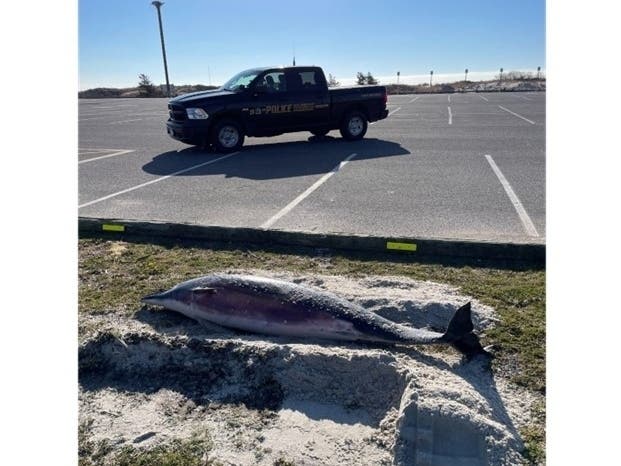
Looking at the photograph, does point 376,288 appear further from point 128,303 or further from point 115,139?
point 115,139

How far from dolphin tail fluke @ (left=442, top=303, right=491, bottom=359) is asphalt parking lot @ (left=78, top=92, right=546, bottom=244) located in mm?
2482

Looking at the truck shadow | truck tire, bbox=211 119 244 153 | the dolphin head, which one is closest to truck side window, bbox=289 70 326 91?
the truck shadow

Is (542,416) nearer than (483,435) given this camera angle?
No

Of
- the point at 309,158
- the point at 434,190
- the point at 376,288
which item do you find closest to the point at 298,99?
the point at 309,158

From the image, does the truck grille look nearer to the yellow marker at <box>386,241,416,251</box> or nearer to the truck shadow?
the truck shadow

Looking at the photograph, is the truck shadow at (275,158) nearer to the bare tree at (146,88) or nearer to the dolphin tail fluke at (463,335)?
the dolphin tail fluke at (463,335)

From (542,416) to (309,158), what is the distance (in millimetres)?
9480

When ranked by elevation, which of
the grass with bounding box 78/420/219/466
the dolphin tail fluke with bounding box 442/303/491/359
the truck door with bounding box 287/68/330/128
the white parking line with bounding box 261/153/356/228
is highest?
the truck door with bounding box 287/68/330/128

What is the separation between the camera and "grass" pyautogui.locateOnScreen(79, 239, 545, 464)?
378 cm

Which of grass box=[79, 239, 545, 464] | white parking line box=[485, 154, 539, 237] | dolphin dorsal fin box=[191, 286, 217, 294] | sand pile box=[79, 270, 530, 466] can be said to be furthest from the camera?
white parking line box=[485, 154, 539, 237]

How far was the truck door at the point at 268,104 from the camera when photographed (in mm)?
12914

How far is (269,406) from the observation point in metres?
3.20

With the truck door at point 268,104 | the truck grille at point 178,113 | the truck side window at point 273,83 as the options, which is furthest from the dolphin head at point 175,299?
the truck side window at point 273,83

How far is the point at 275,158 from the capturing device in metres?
12.1
